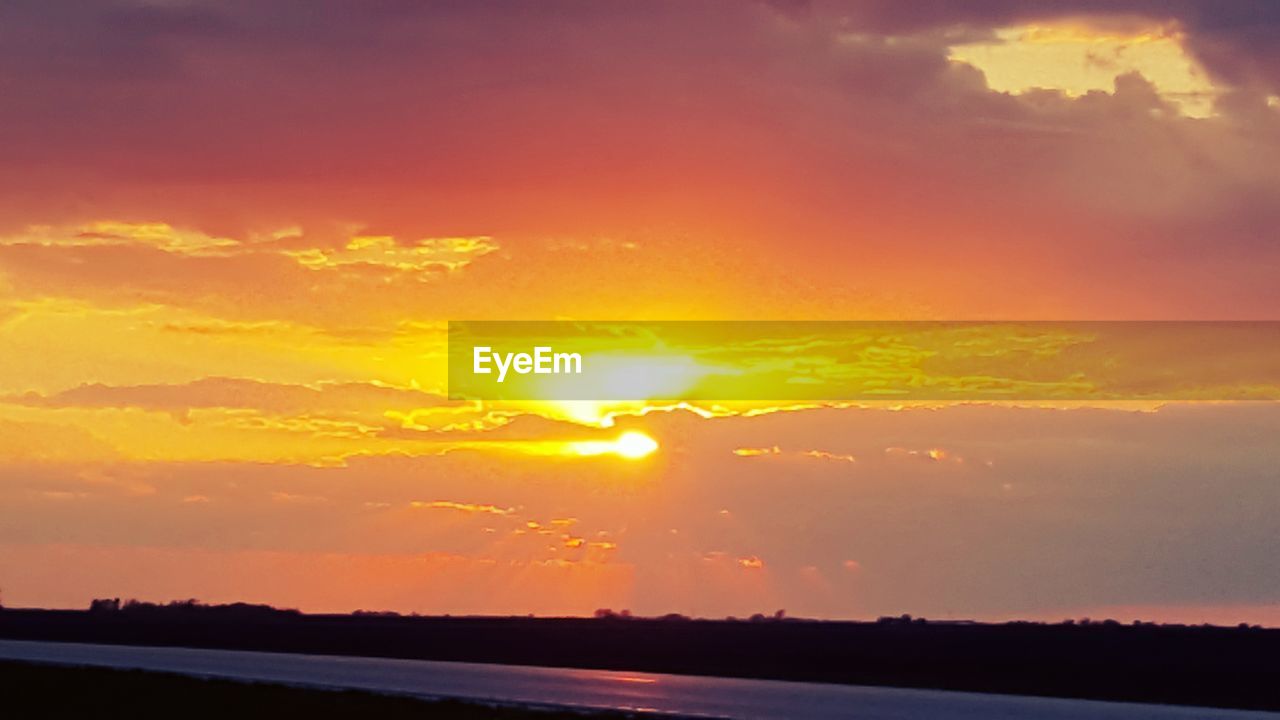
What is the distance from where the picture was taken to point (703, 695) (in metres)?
109

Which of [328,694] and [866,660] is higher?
[866,660]

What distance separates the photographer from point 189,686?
313 ft

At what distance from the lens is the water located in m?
92.8

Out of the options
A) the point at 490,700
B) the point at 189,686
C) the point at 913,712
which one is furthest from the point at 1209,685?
the point at 189,686

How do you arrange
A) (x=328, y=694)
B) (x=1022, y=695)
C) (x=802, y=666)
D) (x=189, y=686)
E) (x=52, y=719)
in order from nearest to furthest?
(x=52, y=719) → (x=328, y=694) → (x=189, y=686) → (x=1022, y=695) → (x=802, y=666)

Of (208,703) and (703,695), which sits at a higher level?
(703,695)

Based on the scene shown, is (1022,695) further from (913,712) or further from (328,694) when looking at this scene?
(328,694)

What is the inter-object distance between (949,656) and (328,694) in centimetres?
9365

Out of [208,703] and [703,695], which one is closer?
[208,703]

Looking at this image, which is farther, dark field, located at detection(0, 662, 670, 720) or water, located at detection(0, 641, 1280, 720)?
water, located at detection(0, 641, 1280, 720)

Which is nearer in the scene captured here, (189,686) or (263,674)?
(189,686)

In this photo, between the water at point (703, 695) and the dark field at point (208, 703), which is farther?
the water at point (703, 695)

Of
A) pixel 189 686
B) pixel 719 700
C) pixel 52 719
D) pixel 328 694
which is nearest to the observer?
pixel 52 719

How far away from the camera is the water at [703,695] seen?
9281 centimetres
